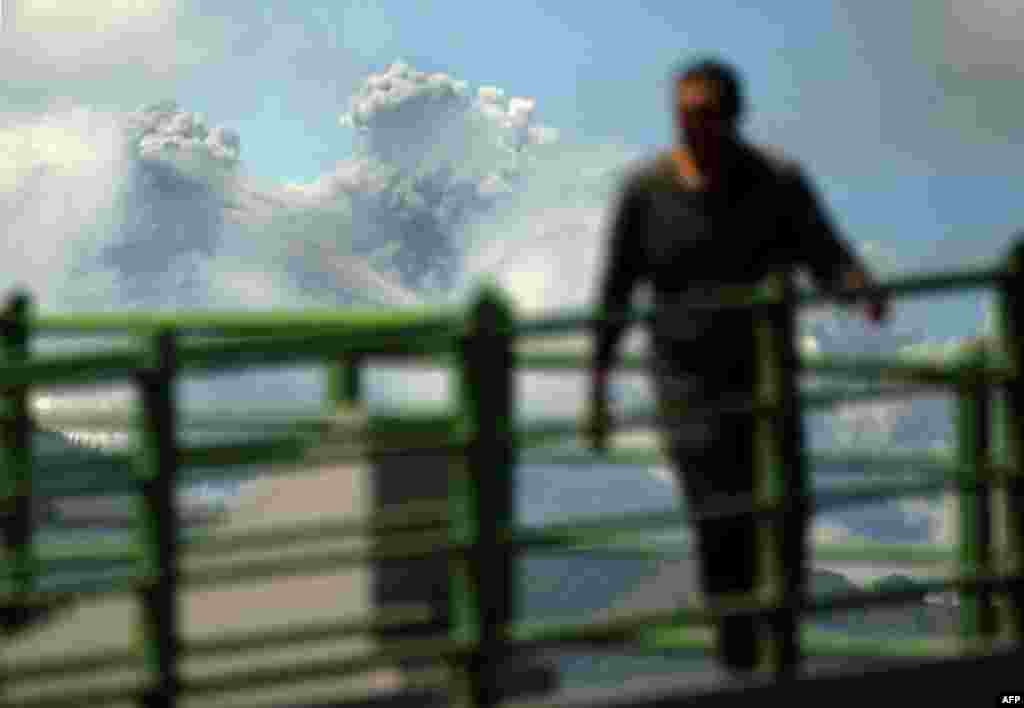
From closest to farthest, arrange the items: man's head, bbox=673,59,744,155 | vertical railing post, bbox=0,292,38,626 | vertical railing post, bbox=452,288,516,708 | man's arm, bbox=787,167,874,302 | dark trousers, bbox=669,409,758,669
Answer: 1. vertical railing post, bbox=452,288,516,708
2. man's head, bbox=673,59,744,155
3. dark trousers, bbox=669,409,758,669
4. man's arm, bbox=787,167,874,302
5. vertical railing post, bbox=0,292,38,626

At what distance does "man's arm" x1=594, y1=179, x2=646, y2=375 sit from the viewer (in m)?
7.03

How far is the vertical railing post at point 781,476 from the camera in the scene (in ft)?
22.6

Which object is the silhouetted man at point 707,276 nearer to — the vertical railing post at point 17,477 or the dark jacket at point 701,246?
the dark jacket at point 701,246

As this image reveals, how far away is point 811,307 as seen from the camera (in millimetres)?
7078

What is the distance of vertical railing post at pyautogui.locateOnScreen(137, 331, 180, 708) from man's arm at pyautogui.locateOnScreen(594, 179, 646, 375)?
1.52 metres

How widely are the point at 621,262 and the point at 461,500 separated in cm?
118

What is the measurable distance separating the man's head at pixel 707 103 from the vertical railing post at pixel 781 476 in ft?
1.61

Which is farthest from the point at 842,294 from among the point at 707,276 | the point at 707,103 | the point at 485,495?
the point at 485,495

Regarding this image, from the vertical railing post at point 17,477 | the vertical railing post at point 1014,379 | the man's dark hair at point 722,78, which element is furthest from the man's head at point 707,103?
the vertical railing post at point 17,477

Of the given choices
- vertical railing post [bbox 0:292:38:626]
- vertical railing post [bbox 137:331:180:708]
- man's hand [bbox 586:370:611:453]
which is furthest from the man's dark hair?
vertical railing post [bbox 0:292:38:626]

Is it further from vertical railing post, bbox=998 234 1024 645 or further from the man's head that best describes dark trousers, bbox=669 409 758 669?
vertical railing post, bbox=998 234 1024 645

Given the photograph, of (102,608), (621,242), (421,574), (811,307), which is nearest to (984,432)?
(811,307)

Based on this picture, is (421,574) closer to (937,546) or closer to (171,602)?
(171,602)

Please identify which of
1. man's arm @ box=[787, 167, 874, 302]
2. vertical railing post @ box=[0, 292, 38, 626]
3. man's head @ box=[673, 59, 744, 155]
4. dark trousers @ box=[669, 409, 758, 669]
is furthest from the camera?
vertical railing post @ box=[0, 292, 38, 626]
